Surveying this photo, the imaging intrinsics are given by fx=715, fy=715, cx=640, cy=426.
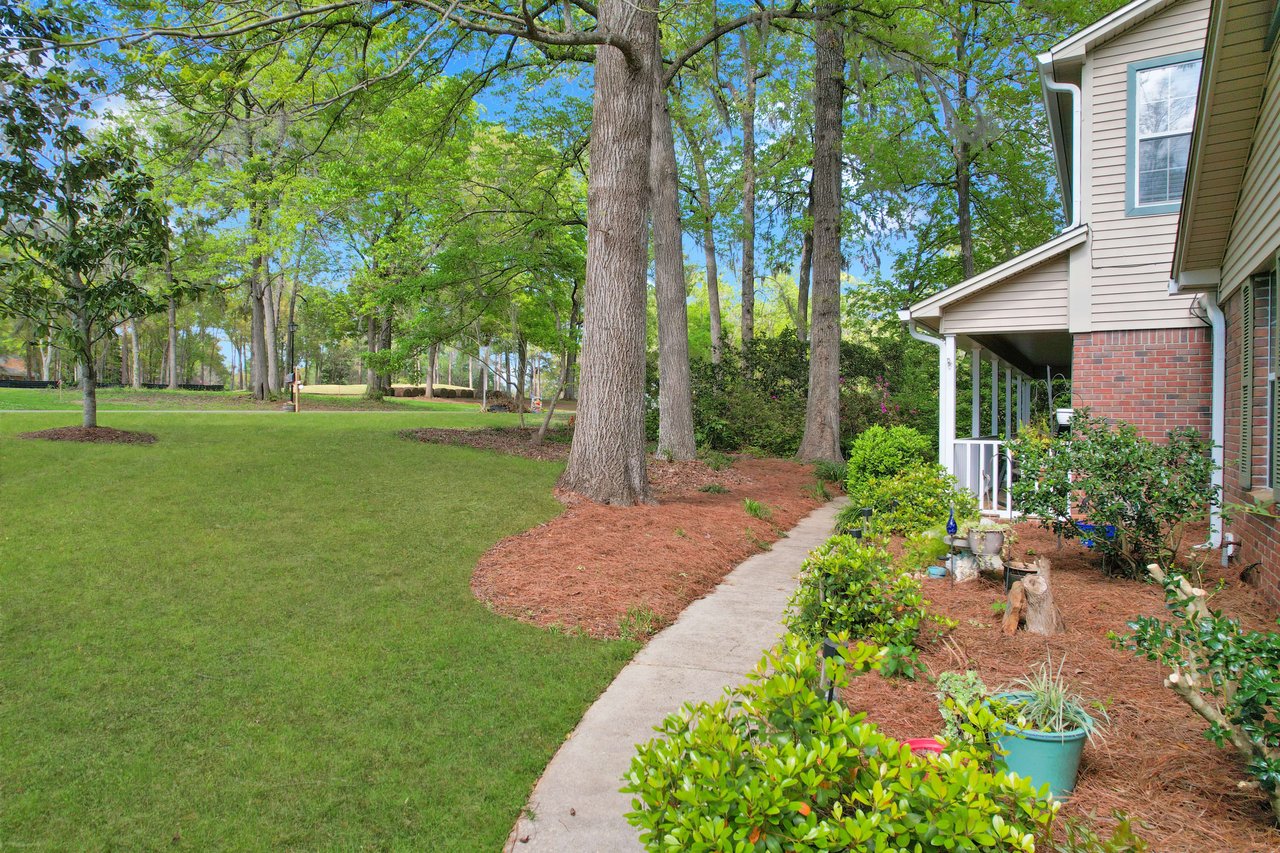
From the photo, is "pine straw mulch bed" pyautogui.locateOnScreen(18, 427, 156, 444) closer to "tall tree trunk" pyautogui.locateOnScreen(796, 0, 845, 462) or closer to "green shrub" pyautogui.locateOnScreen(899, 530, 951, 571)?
"green shrub" pyautogui.locateOnScreen(899, 530, 951, 571)

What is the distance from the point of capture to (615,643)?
16.6 feet

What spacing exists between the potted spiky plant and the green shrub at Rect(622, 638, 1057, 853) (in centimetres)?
53

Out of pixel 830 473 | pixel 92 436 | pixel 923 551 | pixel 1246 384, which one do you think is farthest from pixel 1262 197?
pixel 92 436

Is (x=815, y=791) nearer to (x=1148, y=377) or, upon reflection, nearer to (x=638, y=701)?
(x=638, y=701)

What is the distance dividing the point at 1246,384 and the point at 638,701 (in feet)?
17.1

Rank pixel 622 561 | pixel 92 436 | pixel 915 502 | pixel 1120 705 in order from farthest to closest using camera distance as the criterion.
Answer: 1. pixel 92 436
2. pixel 915 502
3. pixel 622 561
4. pixel 1120 705

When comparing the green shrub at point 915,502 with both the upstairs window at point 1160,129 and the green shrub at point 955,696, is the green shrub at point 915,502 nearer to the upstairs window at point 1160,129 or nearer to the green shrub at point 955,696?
the upstairs window at point 1160,129

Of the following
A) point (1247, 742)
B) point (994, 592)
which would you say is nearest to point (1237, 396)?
point (994, 592)

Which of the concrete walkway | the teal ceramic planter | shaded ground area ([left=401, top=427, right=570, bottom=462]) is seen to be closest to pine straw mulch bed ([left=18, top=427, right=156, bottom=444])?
shaded ground area ([left=401, top=427, right=570, bottom=462])

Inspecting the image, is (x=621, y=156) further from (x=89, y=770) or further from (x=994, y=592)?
(x=89, y=770)

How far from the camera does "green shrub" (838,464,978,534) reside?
297 inches

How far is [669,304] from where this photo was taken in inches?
553

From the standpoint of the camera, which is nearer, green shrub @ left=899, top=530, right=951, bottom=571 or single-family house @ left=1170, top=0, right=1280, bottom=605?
single-family house @ left=1170, top=0, right=1280, bottom=605

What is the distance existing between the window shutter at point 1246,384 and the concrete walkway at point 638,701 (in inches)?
142
